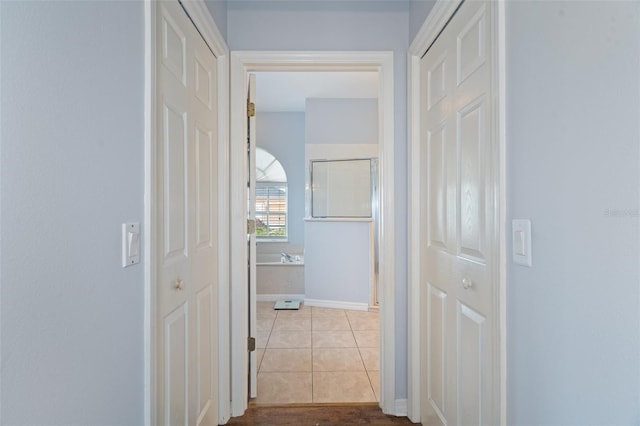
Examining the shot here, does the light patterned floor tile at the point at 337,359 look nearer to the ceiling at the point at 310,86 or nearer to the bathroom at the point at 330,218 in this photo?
the bathroom at the point at 330,218

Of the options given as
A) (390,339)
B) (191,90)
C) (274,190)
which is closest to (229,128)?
(191,90)

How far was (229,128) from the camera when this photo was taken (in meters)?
1.82

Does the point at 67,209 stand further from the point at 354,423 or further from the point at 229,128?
the point at 354,423

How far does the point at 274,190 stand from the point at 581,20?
4675 millimetres

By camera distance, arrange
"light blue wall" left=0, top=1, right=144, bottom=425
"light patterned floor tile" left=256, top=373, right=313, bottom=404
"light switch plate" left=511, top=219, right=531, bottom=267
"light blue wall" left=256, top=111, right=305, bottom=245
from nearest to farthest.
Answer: "light blue wall" left=0, top=1, right=144, bottom=425
"light switch plate" left=511, top=219, right=531, bottom=267
"light patterned floor tile" left=256, top=373, right=313, bottom=404
"light blue wall" left=256, top=111, right=305, bottom=245

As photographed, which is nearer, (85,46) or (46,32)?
(46,32)

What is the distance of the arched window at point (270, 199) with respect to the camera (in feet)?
16.7

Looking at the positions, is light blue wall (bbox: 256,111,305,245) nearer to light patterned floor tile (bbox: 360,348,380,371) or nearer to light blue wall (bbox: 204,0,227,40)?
light patterned floor tile (bbox: 360,348,380,371)

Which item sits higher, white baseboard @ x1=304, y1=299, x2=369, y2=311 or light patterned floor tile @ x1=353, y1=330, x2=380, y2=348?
white baseboard @ x1=304, y1=299, x2=369, y2=311

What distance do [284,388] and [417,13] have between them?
2.42 m

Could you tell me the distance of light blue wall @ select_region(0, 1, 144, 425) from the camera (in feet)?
1.78

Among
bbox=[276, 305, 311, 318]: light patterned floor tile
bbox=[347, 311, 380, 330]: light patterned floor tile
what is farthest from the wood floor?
bbox=[276, 305, 311, 318]: light patterned floor tile

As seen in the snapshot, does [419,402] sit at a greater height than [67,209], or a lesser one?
lesser

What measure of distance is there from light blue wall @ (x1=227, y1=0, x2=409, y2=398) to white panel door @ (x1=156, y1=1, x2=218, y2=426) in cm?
38
